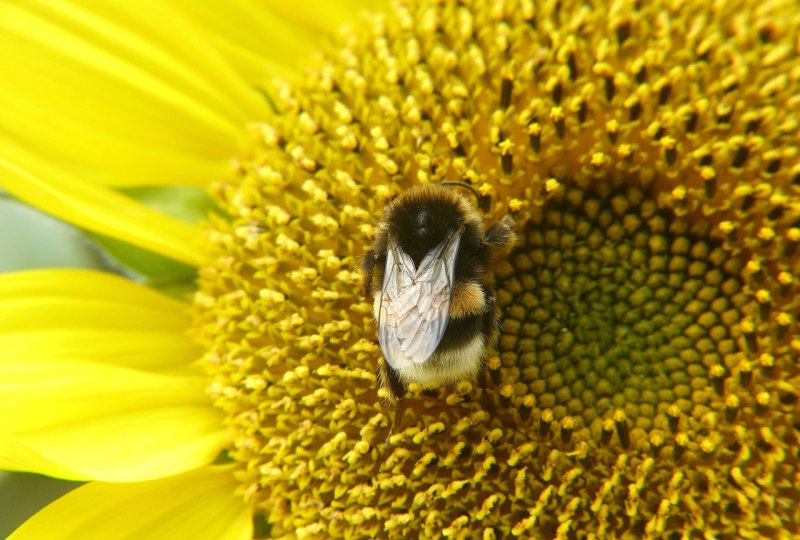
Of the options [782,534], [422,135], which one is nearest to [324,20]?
[422,135]

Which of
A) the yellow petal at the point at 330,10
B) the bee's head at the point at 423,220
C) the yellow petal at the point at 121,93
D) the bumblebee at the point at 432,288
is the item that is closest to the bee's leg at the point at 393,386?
the bumblebee at the point at 432,288

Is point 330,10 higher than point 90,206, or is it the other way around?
point 330,10

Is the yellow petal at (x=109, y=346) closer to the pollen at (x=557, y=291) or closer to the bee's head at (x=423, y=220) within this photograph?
the pollen at (x=557, y=291)

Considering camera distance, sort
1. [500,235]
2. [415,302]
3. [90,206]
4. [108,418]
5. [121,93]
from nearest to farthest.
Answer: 1. [415,302]
2. [500,235]
3. [108,418]
4. [90,206]
5. [121,93]

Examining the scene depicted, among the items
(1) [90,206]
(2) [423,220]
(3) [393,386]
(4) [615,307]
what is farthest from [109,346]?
(4) [615,307]

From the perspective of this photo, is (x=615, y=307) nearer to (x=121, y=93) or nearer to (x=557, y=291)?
(x=557, y=291)

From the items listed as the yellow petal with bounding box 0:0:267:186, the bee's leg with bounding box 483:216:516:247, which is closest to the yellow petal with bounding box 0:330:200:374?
the yellow petal with bounding box 0:0:267:186
